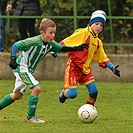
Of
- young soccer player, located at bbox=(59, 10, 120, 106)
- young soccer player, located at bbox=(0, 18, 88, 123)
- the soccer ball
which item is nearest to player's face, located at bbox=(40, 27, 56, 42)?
young soccer player, located at bbox=(0, 18, 88, 123)

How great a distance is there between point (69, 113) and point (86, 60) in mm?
831

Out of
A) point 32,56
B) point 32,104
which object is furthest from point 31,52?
point 32,104

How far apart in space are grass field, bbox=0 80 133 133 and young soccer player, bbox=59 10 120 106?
0.41 m

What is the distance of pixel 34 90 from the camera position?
9.36 m

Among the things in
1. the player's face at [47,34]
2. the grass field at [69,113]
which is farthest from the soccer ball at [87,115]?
the player's face at [47,34]

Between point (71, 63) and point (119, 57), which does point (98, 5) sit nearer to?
point (119, 57)

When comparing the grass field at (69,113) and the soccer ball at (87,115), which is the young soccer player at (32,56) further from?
the soccer ball at (87,115)

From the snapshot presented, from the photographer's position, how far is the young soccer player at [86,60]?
10227 millimetres

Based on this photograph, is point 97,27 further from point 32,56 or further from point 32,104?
point 32,104

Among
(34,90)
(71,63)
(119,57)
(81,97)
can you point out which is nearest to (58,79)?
(119,57)

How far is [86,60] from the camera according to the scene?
34.1ft

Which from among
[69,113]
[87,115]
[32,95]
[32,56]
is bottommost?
[69,113]

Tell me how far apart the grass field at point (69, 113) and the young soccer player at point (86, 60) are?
0.41 m

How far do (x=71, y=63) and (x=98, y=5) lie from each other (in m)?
5.40
